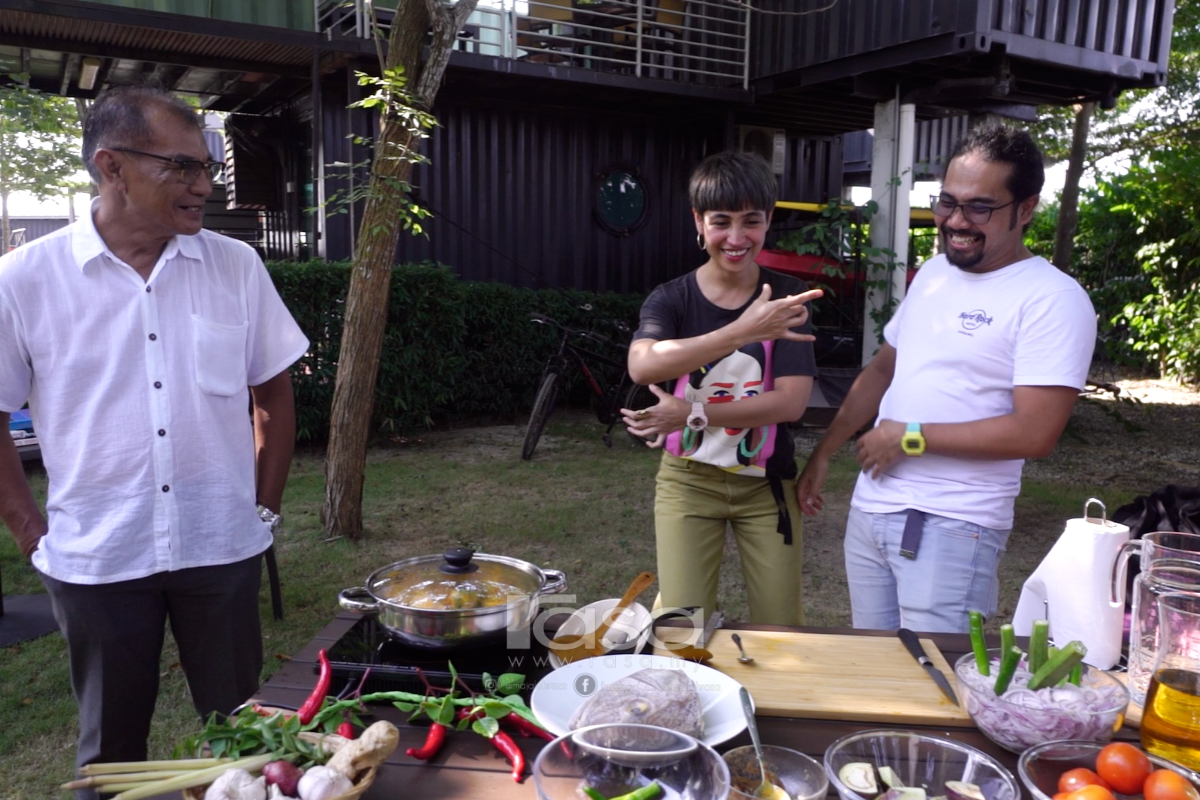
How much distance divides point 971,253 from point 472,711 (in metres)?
1.74

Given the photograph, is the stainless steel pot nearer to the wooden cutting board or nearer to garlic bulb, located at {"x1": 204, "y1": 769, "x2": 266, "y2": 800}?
the wooden cutting board

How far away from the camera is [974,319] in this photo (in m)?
2.39

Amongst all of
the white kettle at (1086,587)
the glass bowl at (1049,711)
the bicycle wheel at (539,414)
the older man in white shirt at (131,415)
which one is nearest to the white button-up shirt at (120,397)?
the older man in white shirt at (131,415)

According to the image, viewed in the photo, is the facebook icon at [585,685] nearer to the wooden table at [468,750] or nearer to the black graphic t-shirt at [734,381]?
the wooden table at [468,750]

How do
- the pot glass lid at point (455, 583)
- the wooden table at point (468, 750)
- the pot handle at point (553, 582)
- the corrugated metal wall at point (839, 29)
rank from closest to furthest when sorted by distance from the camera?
1. the wooden table at point (468, 750)
2. the pot glass lid at point (455, 583)
3. the pot handle at point (553, 582)
4. the corrugated metal wall at point (839, 29)

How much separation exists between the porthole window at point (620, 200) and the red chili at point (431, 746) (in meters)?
10.2

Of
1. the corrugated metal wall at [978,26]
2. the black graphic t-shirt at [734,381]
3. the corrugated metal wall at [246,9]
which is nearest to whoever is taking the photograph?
the black graphic t-shirt at [734,381]

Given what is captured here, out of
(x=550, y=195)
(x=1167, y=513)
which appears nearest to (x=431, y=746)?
(x=1167, y=513)

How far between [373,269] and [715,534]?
11.3ft

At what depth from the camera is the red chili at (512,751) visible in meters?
1.48

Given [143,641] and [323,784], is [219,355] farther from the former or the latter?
[323,784]

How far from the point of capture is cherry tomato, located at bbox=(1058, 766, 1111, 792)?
1.31m

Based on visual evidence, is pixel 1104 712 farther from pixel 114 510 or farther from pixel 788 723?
pixel 114 510

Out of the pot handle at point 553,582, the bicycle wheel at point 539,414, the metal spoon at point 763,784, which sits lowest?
the bicycle wheel at point 539,414
